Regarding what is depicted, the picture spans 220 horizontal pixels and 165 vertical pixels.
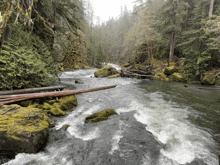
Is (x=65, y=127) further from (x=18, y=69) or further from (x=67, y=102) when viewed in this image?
(x=18, y=69)

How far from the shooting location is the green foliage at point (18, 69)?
5273 mm

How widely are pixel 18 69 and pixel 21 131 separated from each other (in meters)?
3.70

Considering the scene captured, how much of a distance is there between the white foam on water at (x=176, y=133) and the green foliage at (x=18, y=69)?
5.00 metres

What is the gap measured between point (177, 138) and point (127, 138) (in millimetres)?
1803

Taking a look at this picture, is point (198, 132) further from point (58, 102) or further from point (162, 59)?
point (162, 59)

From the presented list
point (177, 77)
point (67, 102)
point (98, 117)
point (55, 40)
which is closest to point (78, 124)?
point (98, 117)

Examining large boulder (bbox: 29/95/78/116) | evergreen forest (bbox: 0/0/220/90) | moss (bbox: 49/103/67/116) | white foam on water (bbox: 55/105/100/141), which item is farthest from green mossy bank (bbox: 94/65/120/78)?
moss (bbox: 49/103/67/116)

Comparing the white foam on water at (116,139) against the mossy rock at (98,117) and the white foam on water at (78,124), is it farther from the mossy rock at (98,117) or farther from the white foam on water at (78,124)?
the mossy rock at (98,117)

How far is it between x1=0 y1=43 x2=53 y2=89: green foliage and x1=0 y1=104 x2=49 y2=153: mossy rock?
6.82ft

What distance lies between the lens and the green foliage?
17.3 feet

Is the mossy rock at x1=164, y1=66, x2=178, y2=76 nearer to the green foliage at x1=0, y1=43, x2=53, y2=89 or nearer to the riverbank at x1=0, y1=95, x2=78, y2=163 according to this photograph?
the green foliage at x1=0, y1=43, x2=53, y2=89

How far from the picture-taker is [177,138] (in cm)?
423

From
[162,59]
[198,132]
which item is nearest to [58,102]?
[198,132]

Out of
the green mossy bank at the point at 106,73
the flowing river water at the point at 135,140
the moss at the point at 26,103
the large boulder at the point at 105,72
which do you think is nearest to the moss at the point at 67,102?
the flowing river water at the point at 135,140
